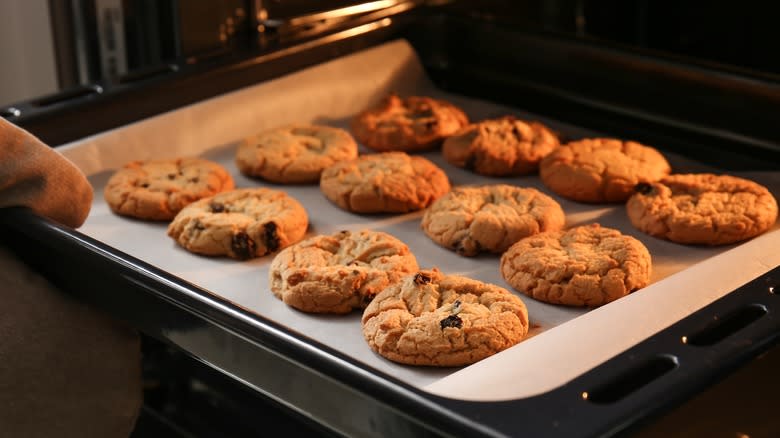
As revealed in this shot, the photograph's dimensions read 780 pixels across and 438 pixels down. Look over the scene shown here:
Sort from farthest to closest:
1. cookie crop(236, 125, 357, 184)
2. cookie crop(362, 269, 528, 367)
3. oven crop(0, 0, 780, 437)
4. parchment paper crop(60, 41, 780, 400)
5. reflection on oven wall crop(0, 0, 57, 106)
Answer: reflection on oven wall crop(0, 0, 57, 106) → cookie crop(236, 125, 357, 184) → cookie crop(362, 269, 528, 367) → parchment paper crop(60, 41, 780, 400) → oven crop(0, 0, 780, 437)

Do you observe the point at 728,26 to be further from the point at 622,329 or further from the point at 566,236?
the point at 622,329

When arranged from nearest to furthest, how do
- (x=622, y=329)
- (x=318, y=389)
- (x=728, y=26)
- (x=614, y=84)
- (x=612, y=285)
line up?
1. (x=318, y=389)
2. (x=622, y=329)
3. (x=612, y=285)
4. (x=614, y=84)
5. (x=728, y=26)

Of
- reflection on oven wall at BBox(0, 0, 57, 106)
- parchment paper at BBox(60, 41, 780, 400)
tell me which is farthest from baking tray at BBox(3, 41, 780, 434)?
reflection on oven wall at BBox(0, 0, 57, 106)

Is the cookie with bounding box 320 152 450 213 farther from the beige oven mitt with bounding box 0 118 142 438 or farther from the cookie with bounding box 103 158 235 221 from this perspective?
the beige oven mitt with bounding box 0 118 142 438

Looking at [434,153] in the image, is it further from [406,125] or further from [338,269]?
[338,269]

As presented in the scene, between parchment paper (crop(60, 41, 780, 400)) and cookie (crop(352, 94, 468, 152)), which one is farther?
cookie (crop(352, 94, 468, 152))

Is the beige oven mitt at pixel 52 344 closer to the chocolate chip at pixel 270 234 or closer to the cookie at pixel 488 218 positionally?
the chocolate chip at pixel 270 234

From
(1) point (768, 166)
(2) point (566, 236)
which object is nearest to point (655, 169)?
(1) point (768, 166)

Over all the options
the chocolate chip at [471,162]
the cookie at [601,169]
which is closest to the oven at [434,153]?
the cookie at [601,169]
